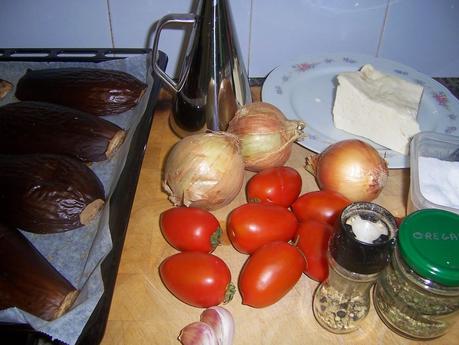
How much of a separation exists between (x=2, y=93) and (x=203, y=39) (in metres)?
0.49

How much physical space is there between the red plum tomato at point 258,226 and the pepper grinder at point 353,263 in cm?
11

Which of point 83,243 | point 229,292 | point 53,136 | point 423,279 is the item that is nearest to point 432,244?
point 423,279

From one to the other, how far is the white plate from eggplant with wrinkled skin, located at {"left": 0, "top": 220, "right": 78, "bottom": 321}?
531 mm

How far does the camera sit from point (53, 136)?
32.7 inches

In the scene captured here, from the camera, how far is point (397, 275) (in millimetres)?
602

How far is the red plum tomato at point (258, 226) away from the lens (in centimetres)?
70

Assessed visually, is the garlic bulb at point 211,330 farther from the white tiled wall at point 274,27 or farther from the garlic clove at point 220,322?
the white tiled wall at point 274,27

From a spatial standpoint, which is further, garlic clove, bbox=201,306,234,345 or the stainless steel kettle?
the stainless steel kettle

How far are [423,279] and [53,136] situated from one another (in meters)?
0.70

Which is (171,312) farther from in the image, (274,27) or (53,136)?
(274,27)

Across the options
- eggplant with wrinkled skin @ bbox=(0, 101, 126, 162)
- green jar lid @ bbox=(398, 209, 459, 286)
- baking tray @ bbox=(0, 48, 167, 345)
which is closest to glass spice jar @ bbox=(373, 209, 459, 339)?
green jar lid @ bbox=(398, 209, 459, 286)

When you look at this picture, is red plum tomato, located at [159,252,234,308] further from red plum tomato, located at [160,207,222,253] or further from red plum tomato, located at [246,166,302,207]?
red plum tomato, located at [246,166,302,207]

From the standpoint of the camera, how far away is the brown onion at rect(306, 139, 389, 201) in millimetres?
759

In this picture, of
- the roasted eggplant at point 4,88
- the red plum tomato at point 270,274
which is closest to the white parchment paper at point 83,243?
the roasted eggplant at point 4,88
